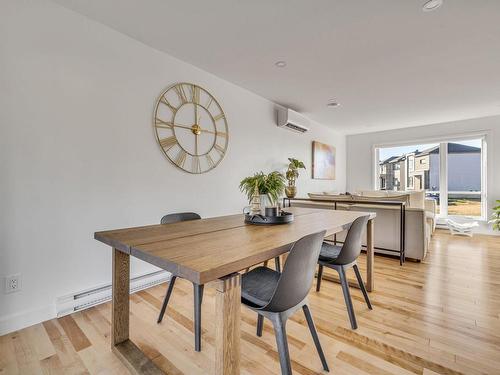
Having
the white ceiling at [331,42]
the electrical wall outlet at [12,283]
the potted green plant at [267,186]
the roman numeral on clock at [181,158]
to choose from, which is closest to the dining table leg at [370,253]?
the potted green plant at [267,186]

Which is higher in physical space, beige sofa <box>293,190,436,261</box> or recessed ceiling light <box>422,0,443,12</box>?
recessed ceiling light <box>422,0,443,12</box>

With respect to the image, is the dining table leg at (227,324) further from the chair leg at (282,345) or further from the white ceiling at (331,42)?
the white ceiling at (331,42)

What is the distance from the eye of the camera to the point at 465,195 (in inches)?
201

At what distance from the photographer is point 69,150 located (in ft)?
6.23

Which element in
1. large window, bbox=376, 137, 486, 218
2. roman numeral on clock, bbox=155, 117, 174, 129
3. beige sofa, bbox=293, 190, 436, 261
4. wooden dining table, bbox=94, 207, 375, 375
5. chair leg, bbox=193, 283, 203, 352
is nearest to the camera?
wooden dining table, bbox=94, 207, 375, 375

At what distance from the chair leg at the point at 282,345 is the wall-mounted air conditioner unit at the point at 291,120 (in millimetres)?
3362

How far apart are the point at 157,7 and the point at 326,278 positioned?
2.77 m

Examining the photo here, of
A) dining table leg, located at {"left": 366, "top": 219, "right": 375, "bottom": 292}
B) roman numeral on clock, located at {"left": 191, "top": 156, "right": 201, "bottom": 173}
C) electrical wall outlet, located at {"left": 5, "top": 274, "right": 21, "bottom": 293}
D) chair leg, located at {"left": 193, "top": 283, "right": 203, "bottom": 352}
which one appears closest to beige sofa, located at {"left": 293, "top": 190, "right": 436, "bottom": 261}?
dining table leg, located at {"left": 366, "top": 219, "right": 375, "bottom": 292}

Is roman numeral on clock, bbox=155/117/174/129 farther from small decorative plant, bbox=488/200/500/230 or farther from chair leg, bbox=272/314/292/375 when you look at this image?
small decorative plant, bbox=488/200/500/230

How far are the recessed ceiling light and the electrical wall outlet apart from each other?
338 cm

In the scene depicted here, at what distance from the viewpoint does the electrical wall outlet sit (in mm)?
1645

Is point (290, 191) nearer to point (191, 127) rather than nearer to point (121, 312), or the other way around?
point (191, 127)

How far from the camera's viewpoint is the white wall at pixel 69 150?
1.67 metres

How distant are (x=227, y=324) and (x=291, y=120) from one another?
142 inches
